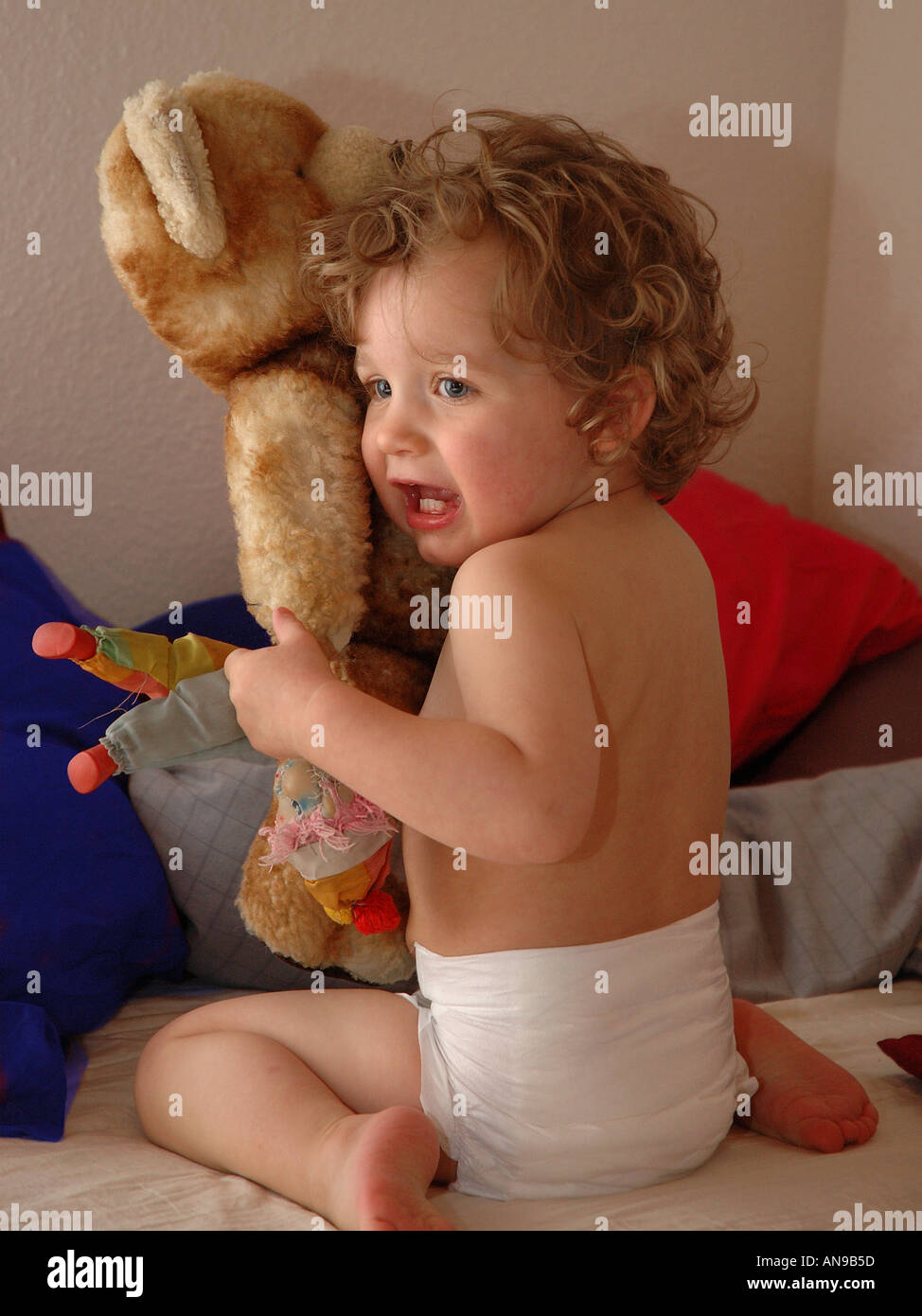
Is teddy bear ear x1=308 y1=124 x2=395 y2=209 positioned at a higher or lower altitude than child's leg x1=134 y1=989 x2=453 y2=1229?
higher

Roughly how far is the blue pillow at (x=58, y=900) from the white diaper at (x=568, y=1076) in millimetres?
313

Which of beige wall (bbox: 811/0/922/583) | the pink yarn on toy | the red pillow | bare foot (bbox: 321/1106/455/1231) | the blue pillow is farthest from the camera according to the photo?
beige wall (bbox: 811/0/922/583)

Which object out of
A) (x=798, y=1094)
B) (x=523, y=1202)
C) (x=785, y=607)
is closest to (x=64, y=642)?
(x=523, y=1202)

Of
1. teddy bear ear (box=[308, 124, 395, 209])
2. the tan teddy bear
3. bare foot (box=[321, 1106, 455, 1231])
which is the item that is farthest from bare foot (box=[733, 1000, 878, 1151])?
teddy bear ear (box=[308, 124, 395, 209])

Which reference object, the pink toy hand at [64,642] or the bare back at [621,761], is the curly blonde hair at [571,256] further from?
the pink toy hand at [64,642]

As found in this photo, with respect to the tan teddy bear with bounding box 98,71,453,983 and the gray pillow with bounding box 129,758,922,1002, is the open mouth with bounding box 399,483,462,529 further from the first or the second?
the gray pillow with bounding box 129,758,922,1002

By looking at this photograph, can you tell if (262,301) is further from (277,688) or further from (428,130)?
(428,130)

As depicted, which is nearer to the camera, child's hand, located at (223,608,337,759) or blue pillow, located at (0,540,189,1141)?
child's hand, located at (223,608,337,759)

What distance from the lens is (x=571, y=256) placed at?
0.76 meters

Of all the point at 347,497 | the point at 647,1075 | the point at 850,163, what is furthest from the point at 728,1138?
the point at 850,163

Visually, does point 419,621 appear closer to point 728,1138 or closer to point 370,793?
point 370,793

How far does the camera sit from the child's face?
75cm

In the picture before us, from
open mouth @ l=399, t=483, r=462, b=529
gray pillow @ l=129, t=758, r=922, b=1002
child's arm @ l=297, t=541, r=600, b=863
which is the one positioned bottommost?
gray pillow @ l=129, t=758, r=922, b=1002

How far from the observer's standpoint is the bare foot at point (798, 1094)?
0.82 meters
